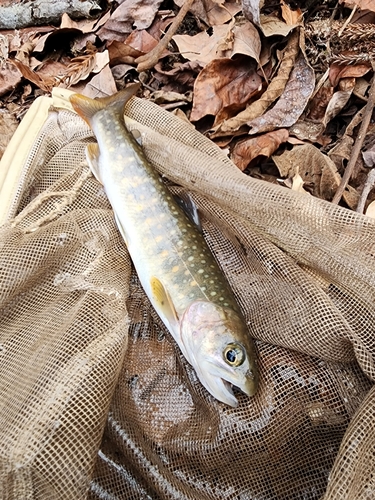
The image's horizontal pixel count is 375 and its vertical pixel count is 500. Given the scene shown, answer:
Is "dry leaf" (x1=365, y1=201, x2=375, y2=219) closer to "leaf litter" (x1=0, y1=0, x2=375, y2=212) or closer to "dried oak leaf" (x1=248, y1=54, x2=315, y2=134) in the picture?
"leaf litter" (x1=0, y1=0, x2=375, y2=212)

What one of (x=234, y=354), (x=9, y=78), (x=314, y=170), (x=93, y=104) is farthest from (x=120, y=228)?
(x=9, y=78)

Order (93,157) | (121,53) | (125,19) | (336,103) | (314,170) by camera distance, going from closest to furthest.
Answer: (93,157) → (314,170) → (336,103) → (121,53) → (125,19)

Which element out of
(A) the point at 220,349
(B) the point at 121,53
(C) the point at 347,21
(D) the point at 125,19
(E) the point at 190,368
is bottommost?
(E) the point at 190,368

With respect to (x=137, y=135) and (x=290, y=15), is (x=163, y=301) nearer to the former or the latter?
(x=137, y=135)

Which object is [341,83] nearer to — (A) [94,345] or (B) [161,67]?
(B) [161,67]

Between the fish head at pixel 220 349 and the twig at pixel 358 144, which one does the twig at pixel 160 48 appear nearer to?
the twig at pixel 358 144

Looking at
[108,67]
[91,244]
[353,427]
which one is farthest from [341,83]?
[353,427]
